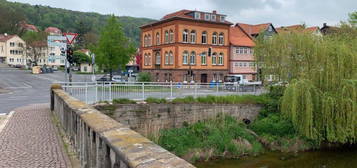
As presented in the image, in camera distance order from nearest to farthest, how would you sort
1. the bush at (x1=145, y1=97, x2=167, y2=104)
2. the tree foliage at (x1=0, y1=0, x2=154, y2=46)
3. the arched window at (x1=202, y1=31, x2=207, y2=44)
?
the bush at (x1=145, y1=97, x2=167, y2=104), the arched window at (x1=202, y1=31, x2=207, y2=44), the tree foliage at (x1=0, y1=0, x2=154, y2=46)

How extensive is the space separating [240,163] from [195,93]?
5.97m

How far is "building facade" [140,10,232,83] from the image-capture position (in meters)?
39.8

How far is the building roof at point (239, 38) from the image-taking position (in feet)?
151

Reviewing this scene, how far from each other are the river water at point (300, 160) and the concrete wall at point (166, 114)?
11.9 ft

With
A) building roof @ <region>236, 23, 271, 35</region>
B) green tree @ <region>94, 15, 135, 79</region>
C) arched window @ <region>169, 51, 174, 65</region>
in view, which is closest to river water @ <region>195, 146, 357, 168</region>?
green tree @ <region>94, 15, 135, 79</region>

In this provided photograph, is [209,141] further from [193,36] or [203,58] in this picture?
[203,58]

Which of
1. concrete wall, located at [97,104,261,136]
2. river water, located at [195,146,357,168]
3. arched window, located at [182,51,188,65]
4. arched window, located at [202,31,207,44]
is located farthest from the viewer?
arched window, located at [202,31,207,44]

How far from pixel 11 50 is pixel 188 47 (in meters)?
69.5

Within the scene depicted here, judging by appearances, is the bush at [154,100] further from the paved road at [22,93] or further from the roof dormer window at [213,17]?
the roof dormer window at [213,17]

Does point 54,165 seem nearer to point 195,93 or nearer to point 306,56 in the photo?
point 195,93

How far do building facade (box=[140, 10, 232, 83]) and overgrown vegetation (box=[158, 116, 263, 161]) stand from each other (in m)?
20.0

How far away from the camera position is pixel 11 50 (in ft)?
294

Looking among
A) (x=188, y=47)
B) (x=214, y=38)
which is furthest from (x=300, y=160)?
(x=214, y=38)

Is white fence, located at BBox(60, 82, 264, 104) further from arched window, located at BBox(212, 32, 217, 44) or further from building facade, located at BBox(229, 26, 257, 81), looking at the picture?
building facade, located at BBox(229, 26, 257, 81)
